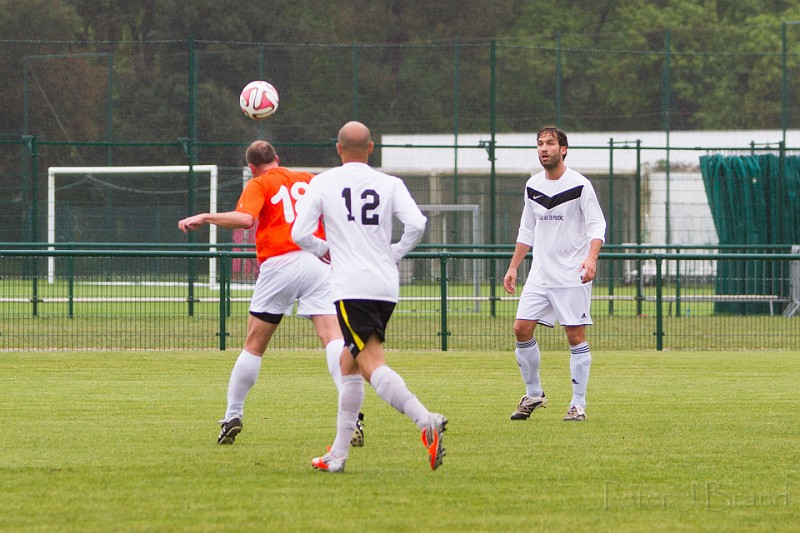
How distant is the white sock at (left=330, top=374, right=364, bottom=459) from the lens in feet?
22.2

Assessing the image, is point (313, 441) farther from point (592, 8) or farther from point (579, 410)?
point (592, 8)

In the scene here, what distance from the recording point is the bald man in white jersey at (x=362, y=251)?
21.7 ft

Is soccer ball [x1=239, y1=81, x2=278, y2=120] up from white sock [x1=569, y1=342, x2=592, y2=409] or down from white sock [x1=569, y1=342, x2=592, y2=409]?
up

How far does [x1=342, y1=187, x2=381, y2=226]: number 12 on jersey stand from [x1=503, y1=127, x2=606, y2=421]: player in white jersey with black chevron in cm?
259

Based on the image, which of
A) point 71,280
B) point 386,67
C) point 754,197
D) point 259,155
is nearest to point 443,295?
point 71,280

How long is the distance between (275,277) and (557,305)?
2.15m

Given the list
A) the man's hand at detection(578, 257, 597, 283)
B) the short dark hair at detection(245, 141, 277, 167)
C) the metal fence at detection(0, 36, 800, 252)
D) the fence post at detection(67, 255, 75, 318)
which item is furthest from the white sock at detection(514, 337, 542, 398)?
the metal fence at detection(0, 36, 800, 252)

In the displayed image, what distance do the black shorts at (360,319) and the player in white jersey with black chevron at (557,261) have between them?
2598mm

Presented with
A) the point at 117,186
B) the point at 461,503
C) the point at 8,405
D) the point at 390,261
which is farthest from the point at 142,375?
the point at 117,186

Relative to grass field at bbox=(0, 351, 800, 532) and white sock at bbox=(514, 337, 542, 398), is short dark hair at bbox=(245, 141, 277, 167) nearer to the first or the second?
grass field at bbox=(0, 351, 800, 532)

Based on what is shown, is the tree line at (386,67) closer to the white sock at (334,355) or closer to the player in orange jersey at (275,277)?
the player in orange jersey at (275,277)

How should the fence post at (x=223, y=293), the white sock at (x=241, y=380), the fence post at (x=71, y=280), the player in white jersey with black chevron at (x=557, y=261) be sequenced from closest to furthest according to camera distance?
the white sock at (x=241, y=380)
the player in white jersey with black chevron at (x=557, y=261)
the fence post at (x=223, y=293)
the fence post at (x=71, y=280)

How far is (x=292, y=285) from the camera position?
8031 mm

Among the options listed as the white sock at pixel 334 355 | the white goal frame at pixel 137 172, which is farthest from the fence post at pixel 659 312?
the white sock at pixel 334 355
